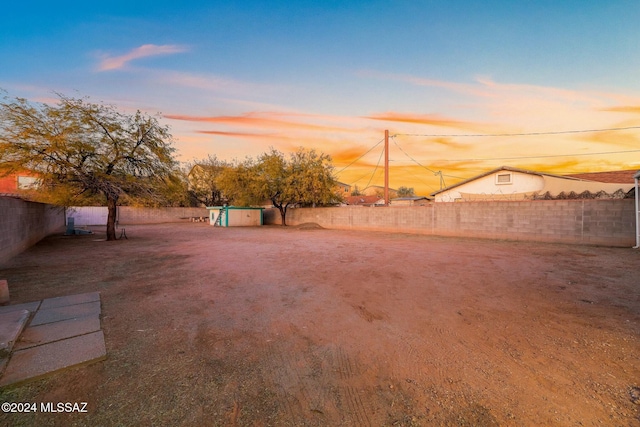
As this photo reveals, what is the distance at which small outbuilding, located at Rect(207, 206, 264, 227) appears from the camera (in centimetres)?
2312

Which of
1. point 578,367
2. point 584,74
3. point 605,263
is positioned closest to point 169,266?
point 578,367

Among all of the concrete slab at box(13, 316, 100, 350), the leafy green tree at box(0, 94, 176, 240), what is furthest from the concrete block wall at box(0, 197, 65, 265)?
the concrete slab at box(13, 316, 100, 350)

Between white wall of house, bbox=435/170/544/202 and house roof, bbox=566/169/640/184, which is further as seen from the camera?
white wall of house, bbox=435/170/544/202

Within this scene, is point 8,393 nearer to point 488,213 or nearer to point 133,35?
point 133,35

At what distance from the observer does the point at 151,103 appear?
1137cm

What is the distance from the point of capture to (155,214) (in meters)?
27.4

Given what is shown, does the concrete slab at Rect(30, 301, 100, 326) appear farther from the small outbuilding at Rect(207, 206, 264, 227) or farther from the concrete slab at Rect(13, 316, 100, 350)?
the small outbuilding at Rect(207, 206, 264, 227)

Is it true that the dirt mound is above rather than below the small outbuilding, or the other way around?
below

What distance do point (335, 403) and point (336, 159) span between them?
69.0 feet

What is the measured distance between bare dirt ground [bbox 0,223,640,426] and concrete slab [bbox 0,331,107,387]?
0.10 meters

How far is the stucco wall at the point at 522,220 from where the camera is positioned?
31.6 feet

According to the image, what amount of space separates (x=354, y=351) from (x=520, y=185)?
25.2 m

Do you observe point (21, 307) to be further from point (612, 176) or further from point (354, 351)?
point (612, 176)

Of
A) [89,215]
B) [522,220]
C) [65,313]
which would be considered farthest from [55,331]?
[89,215]
